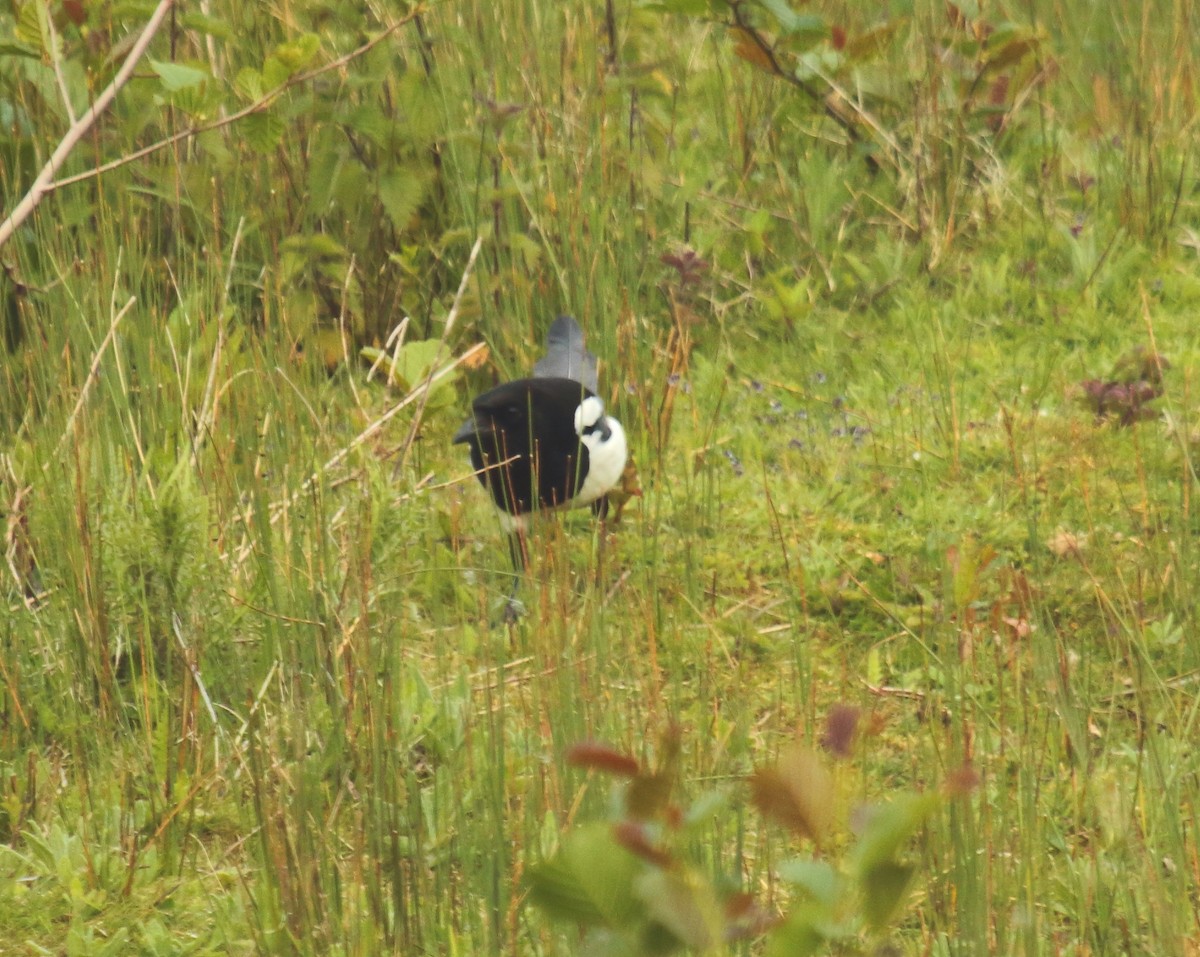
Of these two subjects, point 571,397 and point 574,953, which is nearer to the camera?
point 574,953

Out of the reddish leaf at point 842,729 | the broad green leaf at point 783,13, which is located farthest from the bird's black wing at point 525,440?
the reddish leaf at point 842,729

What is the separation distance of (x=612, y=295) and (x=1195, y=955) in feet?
8.00

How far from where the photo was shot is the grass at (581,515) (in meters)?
1.93

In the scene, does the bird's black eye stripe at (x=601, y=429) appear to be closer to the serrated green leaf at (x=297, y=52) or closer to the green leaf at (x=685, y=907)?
the serrated green leaf at (x=297, y=52)

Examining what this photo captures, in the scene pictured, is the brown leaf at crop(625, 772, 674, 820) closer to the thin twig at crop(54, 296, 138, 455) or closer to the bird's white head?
the thin twig at crop(54, 296, 138, 455)

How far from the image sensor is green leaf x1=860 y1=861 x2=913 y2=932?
31.4 inches

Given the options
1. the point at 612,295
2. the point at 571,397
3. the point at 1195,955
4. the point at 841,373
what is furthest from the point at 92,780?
the point at 841,373

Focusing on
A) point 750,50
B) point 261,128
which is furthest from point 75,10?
point 750,50

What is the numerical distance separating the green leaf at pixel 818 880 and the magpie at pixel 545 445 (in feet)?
8.08

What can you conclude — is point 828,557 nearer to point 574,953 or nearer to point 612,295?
point 612,295

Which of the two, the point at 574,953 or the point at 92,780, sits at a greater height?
the point at 574,953

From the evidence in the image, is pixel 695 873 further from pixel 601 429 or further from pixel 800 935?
pixel 601 429

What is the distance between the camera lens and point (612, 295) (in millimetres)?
3855

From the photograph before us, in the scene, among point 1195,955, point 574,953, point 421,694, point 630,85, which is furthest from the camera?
point 630,85
